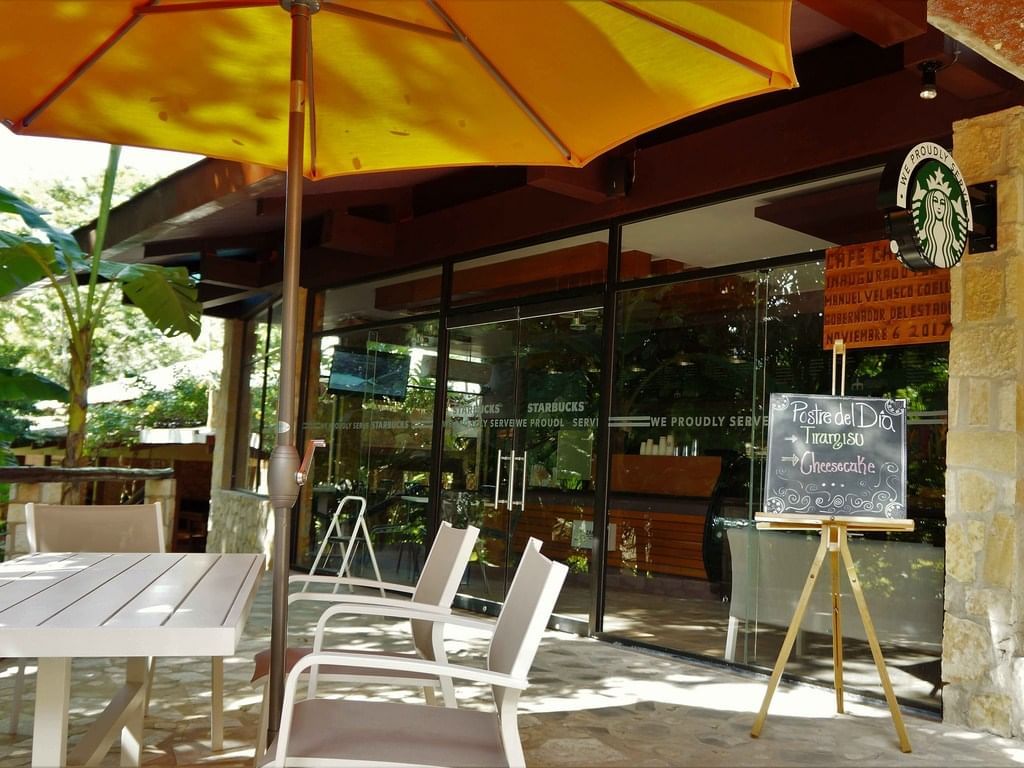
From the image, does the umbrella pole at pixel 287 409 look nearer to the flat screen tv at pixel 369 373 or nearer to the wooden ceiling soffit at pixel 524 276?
the wooden ceiling soffit at pixel 524 276

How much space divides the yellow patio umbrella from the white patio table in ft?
0.92

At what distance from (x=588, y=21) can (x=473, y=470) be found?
5.04 meters

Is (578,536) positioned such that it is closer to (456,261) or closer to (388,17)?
(456,261)

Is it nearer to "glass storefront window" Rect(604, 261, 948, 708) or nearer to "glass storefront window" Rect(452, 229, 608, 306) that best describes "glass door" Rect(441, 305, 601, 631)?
"glass storefront window" Rect(452, 229, 608, 306)

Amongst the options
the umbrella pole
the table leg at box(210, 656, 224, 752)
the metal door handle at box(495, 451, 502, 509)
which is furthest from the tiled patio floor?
the metal door handle at box(495, 451, 502, 509)

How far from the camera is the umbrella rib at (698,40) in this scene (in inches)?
89.8

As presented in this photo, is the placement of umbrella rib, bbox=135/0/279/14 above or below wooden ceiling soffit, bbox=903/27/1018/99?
below

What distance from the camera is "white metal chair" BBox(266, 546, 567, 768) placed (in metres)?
1.91

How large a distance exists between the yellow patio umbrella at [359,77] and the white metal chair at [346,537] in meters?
5.02

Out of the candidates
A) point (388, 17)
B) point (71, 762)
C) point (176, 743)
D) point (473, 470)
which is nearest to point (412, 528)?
point (473, 470)

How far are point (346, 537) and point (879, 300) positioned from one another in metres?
5.28

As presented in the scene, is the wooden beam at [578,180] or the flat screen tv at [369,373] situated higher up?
the wooden beam at [578,180]

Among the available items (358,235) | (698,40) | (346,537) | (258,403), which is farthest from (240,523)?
(698,40)

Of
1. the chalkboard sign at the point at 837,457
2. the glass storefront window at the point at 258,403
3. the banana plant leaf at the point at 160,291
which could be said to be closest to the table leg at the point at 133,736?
the chalkboard sign at the point at 837,457
